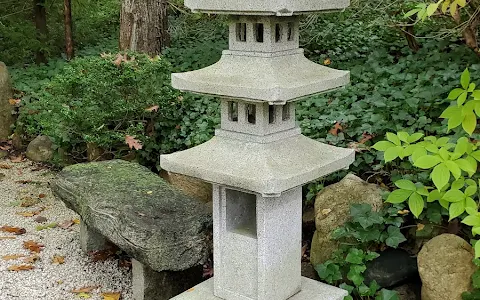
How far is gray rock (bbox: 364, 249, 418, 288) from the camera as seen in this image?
4.80 meters

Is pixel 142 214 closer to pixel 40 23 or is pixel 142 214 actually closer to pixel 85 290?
pixel 85 290

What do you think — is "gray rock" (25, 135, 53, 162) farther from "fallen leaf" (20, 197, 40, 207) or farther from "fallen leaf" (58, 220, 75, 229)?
"fallen leaf" (58, 220, 75, 229)

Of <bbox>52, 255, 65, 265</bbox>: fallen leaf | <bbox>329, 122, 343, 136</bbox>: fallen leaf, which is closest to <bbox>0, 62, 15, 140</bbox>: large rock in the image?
<bbox>52, 255, 65, 265</bbox>: fallen leaf

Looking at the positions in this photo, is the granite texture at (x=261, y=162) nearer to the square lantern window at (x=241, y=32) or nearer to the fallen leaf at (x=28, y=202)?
the square lantern window at (x=241, y=32)

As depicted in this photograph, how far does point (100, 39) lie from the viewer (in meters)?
11.8

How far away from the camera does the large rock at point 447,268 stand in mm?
4391

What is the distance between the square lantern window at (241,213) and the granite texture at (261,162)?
0.35m

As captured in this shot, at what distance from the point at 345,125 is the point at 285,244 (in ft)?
6.66

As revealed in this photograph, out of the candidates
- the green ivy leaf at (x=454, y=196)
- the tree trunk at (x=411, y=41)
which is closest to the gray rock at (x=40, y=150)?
the tree trunk at (x=411, y=41)

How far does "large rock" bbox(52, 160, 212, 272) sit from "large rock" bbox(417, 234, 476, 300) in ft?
5.71

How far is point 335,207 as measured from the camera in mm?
5113

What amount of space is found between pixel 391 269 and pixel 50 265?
3.17m

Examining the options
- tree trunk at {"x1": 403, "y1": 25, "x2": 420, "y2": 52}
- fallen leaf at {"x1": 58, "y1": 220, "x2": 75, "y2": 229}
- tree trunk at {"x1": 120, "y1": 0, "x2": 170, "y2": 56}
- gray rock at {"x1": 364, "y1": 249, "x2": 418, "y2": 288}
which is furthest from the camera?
tree trunk at {"x1": 120, "y1": 0, "x2": 170, "y2": 56}

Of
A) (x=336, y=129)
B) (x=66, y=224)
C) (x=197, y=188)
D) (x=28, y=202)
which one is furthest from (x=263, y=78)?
(x=28, y=202)
